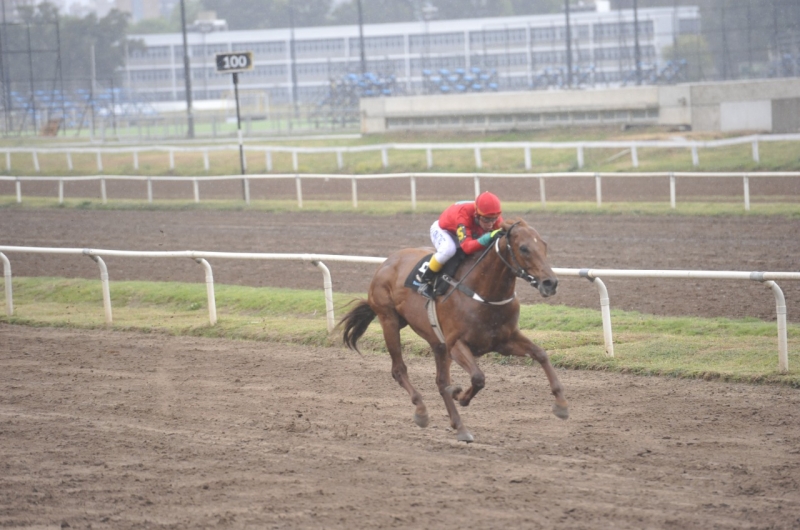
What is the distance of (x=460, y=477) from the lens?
216 inches

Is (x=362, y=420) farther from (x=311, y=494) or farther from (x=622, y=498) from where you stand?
(x=622, y=498)

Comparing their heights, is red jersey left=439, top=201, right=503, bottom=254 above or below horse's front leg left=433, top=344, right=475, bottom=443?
above

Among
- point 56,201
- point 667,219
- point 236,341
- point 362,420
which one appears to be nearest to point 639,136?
point 667,219

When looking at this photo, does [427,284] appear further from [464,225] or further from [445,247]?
[464,225]

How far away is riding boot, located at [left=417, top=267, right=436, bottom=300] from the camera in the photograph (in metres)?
6.70

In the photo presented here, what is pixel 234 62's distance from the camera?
66.2 ft

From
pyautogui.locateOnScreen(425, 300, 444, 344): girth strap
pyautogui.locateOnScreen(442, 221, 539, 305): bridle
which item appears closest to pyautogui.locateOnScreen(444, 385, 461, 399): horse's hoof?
pyautogui.locateOnScreen(425, 300, 444, 344): girth strap

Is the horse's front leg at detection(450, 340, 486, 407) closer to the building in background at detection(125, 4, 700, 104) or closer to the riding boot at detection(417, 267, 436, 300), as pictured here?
the riding boot at detection(417, 267, 436, 300)

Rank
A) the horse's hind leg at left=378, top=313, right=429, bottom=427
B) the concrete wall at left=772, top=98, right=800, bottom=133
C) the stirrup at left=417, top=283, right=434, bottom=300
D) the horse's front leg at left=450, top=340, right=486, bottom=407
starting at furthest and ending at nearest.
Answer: the concrete wall at left=772, top=98, right=800, bottom=133 → the horse's hind leg at left=378, top=313, right=429, bottom=427 → the stirrup at left=417, top=283, right=434, bottom=300 → the horse's front leg at left=450, top=340, right=486, bottom=407

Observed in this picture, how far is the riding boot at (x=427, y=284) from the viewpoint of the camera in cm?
670

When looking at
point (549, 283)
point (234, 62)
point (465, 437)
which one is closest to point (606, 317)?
point (465, 437)

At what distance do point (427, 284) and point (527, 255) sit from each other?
3.41 feet

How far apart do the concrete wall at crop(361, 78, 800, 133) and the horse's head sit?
75.3 ft

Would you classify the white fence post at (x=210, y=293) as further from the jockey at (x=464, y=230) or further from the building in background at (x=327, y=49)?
the building in background at (x=327, y=49)
